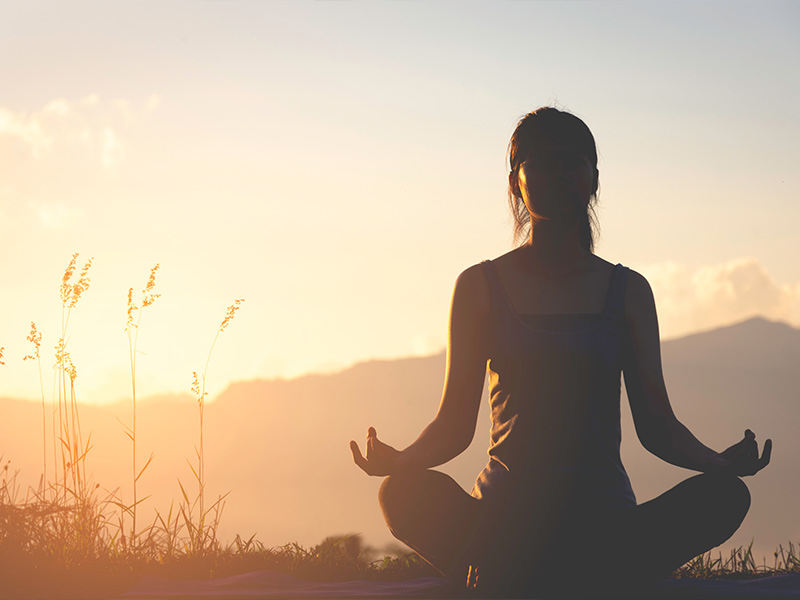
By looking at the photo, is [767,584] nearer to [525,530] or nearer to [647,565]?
[647,565]

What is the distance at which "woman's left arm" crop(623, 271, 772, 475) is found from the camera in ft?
8.79

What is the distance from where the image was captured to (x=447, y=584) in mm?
2766

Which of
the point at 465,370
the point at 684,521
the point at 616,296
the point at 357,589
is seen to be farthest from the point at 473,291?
the point at 357,589

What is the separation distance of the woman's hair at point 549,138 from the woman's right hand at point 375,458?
3.33 feet

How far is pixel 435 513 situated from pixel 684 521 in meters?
0.79

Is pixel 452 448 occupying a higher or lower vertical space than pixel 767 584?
higher

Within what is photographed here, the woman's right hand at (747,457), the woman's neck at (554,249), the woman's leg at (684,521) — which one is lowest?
the woman's leg at (684,521)

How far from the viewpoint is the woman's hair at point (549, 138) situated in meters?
2.78

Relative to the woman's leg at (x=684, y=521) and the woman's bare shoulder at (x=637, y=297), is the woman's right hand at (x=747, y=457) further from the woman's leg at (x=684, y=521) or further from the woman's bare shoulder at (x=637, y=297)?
the woman's bare shoulder at (x=637, y=297)

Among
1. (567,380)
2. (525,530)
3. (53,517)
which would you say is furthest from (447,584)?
(53,517)

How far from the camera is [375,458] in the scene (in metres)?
2.42

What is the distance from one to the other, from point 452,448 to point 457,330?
42 cm

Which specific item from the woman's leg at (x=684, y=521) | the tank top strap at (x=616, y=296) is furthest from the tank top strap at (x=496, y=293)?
the woman's leg at (x=684, y=521)

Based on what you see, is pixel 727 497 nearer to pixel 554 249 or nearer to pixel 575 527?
pixel 575 527
